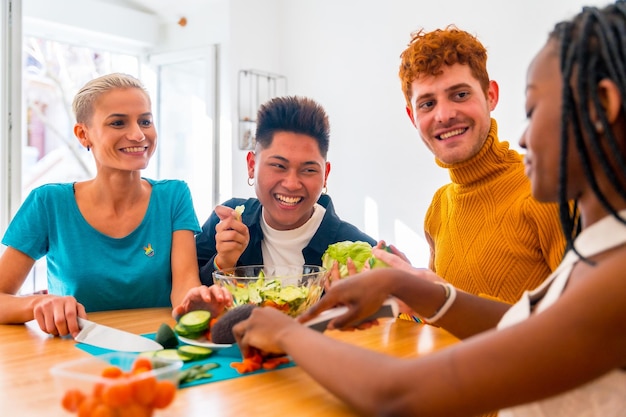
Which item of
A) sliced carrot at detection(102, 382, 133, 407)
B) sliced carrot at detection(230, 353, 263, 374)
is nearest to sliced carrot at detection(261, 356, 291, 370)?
sliced carrot at detection(230, 353, 263, 374)

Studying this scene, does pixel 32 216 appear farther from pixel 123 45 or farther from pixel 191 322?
pixel 123 45

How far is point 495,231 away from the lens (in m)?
1.59

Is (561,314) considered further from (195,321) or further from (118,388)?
(195,321)

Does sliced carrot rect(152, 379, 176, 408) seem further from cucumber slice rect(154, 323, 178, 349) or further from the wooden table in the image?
cucumber slice rect(154, 323, 178, 349)

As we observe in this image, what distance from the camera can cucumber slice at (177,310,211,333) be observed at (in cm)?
122

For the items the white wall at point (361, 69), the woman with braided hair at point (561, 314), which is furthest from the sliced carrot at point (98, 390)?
the white wall at point (361, 69)

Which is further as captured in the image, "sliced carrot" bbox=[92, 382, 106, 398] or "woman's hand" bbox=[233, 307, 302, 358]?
"woman's hand" bbox=[233, 307, 302, 358]

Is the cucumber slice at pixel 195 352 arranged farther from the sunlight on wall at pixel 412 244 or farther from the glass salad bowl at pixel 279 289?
the sunlight on wall at pixel 412 244

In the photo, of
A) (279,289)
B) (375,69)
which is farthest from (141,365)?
(375,69)

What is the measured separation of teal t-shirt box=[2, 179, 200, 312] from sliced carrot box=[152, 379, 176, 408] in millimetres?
1129

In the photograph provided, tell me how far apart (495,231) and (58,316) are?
46.8 inches

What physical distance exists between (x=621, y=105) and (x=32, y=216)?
169cm

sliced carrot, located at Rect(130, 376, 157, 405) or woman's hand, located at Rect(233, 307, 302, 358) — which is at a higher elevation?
woman's hand, located at Rect(233, 307, 302, 358)

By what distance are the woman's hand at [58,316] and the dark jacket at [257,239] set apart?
620 millimetres
